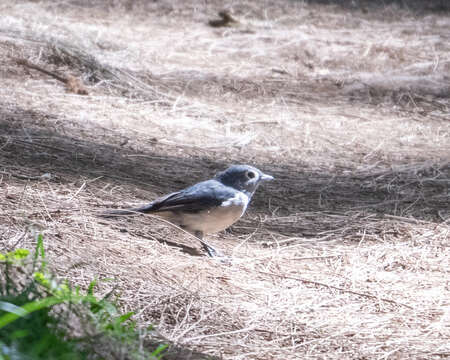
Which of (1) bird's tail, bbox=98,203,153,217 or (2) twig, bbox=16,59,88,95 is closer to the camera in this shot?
(1) bird's tail, bbox=98,203,153,217

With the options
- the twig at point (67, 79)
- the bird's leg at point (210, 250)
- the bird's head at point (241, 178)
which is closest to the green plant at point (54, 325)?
the bird's leg at point (210, 250)

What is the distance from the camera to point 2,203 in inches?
172

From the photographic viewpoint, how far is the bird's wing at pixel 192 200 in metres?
4.75

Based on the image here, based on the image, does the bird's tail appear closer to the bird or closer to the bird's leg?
the bird

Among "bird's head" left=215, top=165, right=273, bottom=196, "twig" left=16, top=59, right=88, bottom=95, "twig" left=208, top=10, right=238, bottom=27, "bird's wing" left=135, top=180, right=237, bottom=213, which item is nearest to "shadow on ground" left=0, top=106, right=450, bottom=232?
"bird's head" left=215, top=165, right=273, bottom=196

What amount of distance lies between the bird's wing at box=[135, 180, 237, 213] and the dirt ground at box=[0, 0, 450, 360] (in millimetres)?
168

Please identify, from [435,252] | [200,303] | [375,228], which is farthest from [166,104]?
[200,303]

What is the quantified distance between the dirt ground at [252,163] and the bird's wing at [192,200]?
0.17 metres

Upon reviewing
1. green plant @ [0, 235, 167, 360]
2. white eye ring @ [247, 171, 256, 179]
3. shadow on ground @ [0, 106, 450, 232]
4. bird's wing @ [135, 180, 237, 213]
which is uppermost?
green plant @ [0, 235, 167, 360]

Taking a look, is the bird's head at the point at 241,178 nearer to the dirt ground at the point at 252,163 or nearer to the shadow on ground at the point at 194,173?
the dirt ground at the point at 252,163

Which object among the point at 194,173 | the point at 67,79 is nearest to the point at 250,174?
the point at 194,173

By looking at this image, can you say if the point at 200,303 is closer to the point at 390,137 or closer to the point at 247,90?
the point at 390,137

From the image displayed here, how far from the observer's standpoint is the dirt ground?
367cm

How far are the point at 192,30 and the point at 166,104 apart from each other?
4373 mm
